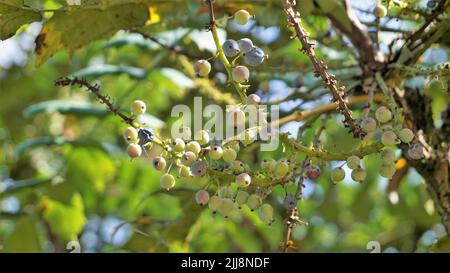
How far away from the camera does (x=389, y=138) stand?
3.17ft

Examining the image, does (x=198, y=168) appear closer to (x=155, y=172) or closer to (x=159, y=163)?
(x=159, y=163)

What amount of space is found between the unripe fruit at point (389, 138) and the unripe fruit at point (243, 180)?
0.54ft

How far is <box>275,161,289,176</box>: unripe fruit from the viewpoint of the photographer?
98 centimetres

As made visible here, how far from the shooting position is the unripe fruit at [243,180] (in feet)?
3.11

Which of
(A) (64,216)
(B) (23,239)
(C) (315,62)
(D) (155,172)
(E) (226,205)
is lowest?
(E) (226,205)

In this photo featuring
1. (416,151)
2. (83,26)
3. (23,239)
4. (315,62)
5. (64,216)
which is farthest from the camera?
(64,216)

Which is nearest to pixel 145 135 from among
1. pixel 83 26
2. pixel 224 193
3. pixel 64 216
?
pixel 224 193

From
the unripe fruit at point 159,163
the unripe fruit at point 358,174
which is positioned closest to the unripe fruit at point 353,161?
the unripe fruit at point 358,174

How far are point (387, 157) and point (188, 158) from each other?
24 centimetres

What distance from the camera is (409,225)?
2.23m

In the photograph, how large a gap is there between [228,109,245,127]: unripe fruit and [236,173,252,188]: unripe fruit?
0.06 m

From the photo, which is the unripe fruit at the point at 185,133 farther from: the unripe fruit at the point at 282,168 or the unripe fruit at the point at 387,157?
the unripe fruit at the point at 387,157
